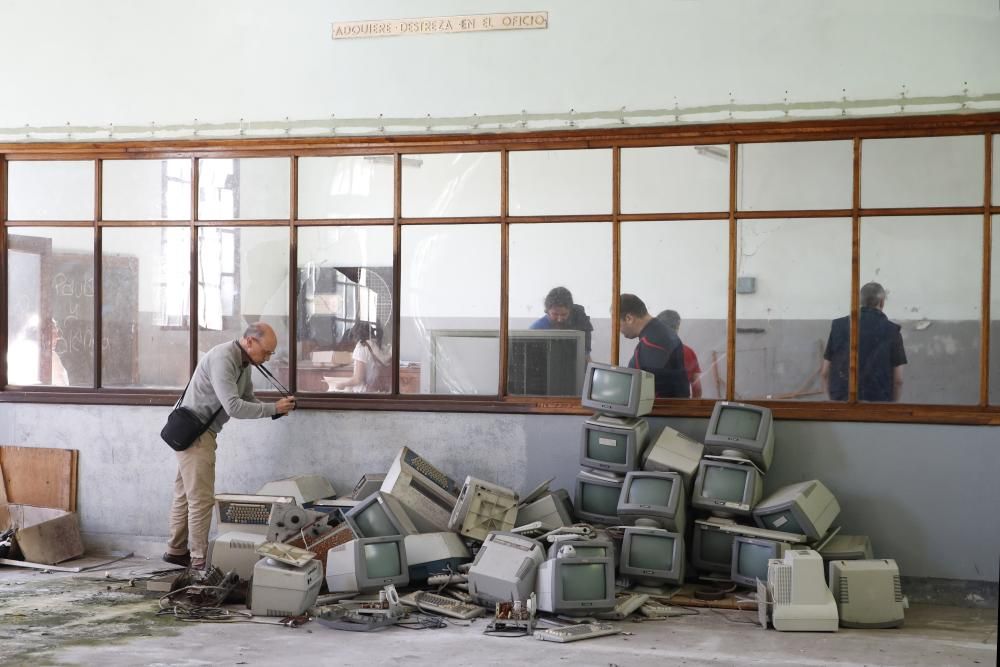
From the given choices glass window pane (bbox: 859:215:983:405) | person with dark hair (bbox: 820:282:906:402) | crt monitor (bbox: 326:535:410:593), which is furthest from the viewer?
person with dark hair (bbox: 820:282:906:402)

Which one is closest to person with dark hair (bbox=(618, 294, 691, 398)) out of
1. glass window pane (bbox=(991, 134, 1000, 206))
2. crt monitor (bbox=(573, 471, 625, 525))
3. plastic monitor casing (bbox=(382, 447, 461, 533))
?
crt monitor (bbox=(573, 471, 625, 525))

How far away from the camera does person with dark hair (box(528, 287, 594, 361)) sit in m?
7.07

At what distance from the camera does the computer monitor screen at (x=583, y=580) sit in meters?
5.57

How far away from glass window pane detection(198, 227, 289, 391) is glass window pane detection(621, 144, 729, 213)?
2494 mm

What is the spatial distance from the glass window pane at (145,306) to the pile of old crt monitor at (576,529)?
1582 mm

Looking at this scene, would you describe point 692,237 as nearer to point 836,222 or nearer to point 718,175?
point 718,175

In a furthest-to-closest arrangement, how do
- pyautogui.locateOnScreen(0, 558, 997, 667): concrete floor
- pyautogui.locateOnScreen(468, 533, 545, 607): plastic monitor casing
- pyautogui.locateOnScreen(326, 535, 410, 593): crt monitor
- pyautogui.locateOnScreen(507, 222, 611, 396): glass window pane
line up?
pyautogui.locateOnScreen(507, 222, 611, 396): glass window pane → pyautogui.locateOnScreen(326, 535, 410, 593): crt monitor → pyautogui.locateOnScreen(468, 533, 545, 607): plastic monitor casing → pyautogui.locateOnScreen(0, 558, 997, 667): concrete floor

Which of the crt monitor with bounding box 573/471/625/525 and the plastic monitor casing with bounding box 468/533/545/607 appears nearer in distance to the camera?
the plastic monitor casing with bounding box 468/533/545/607

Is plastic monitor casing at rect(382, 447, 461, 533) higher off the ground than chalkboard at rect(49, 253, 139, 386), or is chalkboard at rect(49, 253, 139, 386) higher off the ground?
chalkboard at rect(49, 253, 139, 386)

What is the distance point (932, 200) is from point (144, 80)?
18.2 ft

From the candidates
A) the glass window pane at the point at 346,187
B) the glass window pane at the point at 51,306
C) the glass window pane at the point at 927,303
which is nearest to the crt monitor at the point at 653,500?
the glass window pane at the point at 927,303

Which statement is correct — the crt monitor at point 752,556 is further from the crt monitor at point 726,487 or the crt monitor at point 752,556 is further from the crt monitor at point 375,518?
the crt monitor at point 375,518

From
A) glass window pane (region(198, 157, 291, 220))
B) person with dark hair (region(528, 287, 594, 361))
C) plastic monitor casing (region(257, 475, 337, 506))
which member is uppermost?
glass window pane (region(198, 157, 291, 220))

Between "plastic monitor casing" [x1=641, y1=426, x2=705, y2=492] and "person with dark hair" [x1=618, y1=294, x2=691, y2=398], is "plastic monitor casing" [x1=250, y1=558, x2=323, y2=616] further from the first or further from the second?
"person with dark hair" [x1=618, y1=294, x2=691, y2=398]
